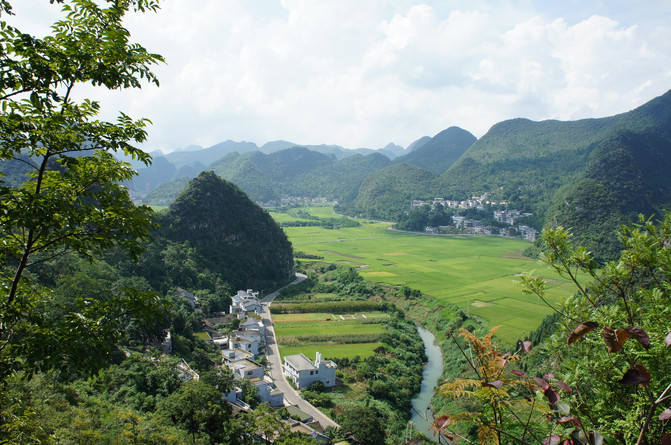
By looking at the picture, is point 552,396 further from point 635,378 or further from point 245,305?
point 245,305

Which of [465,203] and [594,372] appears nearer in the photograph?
[594,372]

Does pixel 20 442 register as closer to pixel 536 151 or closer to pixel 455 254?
pixel 455 254

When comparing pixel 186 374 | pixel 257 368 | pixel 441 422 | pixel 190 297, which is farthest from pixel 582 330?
pixel 190 297

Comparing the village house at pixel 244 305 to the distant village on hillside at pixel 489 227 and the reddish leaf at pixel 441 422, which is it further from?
the distant village on hillside at pixel 489 227

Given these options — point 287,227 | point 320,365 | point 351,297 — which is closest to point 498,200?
point 287,227

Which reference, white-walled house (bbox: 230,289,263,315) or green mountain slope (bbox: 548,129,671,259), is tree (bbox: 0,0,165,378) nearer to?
white-walled house (bbox: 230,289,263,315)

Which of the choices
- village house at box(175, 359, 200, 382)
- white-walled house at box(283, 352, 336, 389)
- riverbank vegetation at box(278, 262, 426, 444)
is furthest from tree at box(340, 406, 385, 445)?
village house at box(175, 359, 200, 382)
